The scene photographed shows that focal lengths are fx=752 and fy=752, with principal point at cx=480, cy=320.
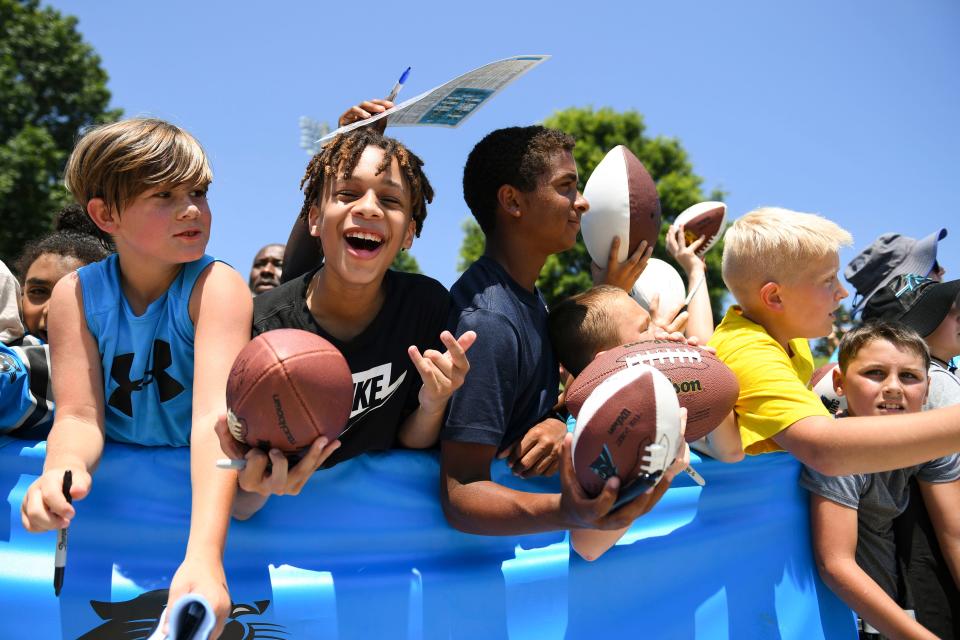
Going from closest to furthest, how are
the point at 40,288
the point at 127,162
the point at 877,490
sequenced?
1. the point at 127,162
2. the point at 877,490
3. the point at 40,288

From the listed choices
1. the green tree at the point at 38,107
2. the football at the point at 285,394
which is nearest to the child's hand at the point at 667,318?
the football at the point at 285,394

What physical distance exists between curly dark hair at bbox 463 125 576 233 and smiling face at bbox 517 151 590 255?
3 centimetres

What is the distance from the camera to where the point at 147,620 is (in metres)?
2.11

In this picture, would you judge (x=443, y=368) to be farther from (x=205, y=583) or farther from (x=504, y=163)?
(x=504, y=163)

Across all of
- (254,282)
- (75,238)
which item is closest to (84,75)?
(254,282)

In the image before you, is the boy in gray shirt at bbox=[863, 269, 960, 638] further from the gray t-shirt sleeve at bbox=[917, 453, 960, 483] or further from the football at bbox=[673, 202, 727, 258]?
the football at bbox=[673, 202, 727, 258]

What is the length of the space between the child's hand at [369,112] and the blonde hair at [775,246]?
4.73 feet

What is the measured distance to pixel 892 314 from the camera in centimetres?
404

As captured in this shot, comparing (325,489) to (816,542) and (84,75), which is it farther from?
(84,75)

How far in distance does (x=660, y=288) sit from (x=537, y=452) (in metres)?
1.66

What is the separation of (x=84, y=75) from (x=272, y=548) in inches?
714

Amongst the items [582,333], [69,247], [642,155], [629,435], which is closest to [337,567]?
[629,435]

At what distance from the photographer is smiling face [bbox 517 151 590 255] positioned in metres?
2.83

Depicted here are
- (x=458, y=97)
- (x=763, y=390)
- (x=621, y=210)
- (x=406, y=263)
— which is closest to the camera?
(x=763, y=390)
